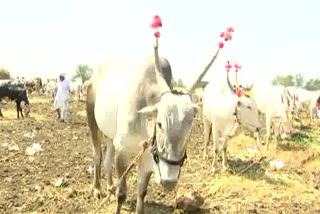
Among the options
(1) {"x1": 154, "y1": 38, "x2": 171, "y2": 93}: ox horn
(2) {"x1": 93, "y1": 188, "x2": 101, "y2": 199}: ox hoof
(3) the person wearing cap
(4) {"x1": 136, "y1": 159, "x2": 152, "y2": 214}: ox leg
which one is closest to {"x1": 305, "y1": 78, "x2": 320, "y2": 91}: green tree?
(3) the person wearing cap

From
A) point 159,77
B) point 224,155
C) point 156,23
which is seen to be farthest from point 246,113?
point 156,23

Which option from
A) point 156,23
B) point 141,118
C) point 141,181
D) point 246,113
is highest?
point 156,23

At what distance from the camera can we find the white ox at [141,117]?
458cm

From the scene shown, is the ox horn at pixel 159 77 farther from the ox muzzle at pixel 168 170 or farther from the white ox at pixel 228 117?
the white ox at pixel 228 117

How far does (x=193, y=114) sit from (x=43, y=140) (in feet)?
28.2

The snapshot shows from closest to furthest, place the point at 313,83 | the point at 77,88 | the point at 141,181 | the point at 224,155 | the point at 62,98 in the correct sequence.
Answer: the point at 141,181 → the point at 224,155 → the point at 62,98 → the point at 77,88 → the point at 313,83

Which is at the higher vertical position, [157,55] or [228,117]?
[157,55]

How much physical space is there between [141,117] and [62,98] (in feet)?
39.8

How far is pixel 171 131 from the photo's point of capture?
4.53 meters

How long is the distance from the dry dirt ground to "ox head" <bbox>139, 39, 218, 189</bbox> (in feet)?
7.00

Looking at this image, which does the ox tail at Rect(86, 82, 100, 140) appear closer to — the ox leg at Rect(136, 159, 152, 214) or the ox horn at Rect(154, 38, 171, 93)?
the ox leg at Rect(136, 159, 152, 214)

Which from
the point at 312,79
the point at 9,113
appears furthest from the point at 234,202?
the point at 312,79

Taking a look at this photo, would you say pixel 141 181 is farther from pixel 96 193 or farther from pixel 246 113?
pixel 246 113

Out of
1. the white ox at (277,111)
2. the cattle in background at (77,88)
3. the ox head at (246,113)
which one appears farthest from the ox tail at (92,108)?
the cattle in background at (77,88)
